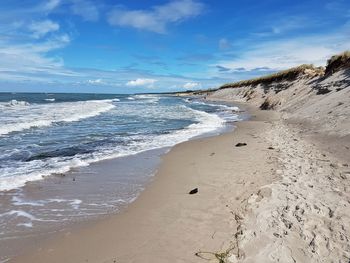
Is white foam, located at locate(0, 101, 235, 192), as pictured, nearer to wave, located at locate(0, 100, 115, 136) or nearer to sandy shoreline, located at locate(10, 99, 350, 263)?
sandy shoreline, located at locate(10, 99, 350, 263)

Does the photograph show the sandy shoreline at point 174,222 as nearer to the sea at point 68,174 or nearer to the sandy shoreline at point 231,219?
the sandy shoreline at point 231,219

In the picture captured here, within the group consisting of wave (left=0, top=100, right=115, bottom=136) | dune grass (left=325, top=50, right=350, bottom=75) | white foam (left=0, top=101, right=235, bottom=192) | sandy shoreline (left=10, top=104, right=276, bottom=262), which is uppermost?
dune grass (left=325, top=50, right=350, bottom=75)

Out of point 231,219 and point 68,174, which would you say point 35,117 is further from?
point 231,219

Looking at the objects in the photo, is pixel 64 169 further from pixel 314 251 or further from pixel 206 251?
pixel 314 251

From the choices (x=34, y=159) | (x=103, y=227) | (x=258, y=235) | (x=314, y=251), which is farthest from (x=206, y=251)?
(x=34, y=159)

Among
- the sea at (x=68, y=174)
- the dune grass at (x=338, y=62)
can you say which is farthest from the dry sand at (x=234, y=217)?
the dune grass at (x=338, y=62)

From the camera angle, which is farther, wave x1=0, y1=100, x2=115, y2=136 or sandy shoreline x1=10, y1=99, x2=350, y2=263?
wave x1=0, y1=100, x2=115, y2=136

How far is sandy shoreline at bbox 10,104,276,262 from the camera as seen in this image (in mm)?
4914

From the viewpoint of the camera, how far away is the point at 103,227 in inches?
233

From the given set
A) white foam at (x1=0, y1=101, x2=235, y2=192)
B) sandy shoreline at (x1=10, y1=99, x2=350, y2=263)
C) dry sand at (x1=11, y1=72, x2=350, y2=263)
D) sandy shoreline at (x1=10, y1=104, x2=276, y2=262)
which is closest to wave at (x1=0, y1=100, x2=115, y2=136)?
white foam at (x1=0, y1=101, x2=235, y2=192)

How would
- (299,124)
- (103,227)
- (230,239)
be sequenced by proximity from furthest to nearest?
(299,124)
(103,227)
(230,239)

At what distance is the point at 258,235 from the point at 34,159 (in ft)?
27.3

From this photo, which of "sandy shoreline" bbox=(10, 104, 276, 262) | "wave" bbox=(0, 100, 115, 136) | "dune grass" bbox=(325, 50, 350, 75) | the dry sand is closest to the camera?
the dry sand

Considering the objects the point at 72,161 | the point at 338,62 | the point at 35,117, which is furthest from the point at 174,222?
the point at 338,62
